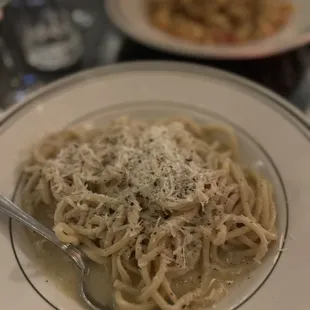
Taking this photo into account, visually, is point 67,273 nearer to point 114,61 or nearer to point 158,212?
point 158,212

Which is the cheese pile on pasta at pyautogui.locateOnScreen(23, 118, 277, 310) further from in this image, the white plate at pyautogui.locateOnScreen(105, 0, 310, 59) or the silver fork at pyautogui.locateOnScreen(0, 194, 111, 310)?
the white plate at pyautogui.locateOnScreen(105, 0, 310, 59)

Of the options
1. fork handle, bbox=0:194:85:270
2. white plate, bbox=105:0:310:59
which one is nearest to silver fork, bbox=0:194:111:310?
fork handle, bbox=0:194:85:270

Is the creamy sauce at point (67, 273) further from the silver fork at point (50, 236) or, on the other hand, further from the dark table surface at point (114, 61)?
the dark table surface at point (114, 61)

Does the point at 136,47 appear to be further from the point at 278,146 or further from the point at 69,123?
the point at 278,146

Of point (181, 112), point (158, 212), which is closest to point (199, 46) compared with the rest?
point (181, 112)

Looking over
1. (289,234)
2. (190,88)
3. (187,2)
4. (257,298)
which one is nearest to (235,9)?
(187,2)

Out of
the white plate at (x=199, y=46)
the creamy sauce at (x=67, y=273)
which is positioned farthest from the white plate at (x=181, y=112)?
the white plate at (x=199, y=46)
